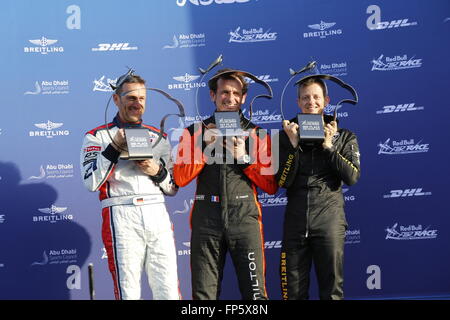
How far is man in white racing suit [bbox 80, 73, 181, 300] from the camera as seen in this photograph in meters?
3.66

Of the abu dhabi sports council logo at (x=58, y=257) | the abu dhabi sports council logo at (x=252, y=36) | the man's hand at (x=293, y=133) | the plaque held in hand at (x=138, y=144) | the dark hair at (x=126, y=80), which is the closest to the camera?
the plaque held in hand at (x=138, y=144)

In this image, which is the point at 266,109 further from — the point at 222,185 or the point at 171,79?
the point at 222,185

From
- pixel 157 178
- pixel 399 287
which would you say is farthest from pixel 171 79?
pixel 399 287

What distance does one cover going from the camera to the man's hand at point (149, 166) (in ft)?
12.2

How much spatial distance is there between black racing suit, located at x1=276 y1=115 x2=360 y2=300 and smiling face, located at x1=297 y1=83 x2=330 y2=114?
0.23m

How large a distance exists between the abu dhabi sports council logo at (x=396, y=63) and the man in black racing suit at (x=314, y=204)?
4.27ft

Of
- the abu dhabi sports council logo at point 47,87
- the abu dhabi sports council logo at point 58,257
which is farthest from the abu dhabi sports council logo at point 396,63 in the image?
the abu dhabi sports council logo at point 58,257

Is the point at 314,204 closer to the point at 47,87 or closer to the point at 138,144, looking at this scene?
the point at 138,144

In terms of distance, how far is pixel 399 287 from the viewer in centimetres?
489

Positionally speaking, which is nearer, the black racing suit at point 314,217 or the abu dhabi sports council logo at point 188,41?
the black racing suit at point 314,217

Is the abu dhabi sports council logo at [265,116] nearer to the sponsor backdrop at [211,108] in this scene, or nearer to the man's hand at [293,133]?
the sponsor backdrop at [211,108]

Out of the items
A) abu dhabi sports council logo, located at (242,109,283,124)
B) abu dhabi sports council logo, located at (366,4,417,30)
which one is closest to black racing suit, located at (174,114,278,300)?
abu dhabi sports council logo, located at (242,109,283,124)

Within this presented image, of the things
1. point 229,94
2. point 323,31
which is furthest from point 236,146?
point 323,31

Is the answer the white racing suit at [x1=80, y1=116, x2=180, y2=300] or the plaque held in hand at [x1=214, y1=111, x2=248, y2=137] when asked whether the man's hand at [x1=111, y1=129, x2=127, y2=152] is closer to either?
the white racing suit at [x1=80, y1=116, x2=180, y2=300]
